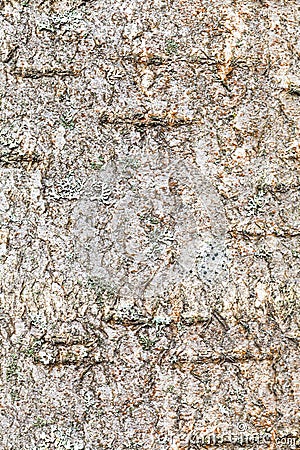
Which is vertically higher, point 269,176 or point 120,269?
Result: point 269,176

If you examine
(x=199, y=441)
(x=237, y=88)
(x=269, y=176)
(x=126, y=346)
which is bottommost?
(x=199, y=441)

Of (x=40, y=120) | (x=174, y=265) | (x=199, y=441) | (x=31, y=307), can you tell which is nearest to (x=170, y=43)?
(x=40, y=120)

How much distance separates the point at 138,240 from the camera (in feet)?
3.31

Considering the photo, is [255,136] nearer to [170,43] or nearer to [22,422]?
[170,43]

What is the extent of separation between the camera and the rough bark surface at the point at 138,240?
999 millimetres

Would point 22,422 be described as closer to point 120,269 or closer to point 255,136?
point 120,269

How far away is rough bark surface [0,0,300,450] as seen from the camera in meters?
1.00


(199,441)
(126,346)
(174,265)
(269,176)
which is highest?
(269,176)

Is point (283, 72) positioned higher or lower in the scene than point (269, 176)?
higher

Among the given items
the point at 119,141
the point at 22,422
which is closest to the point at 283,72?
the point at 119,141

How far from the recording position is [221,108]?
1022 mm

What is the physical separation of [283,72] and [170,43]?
0.18m

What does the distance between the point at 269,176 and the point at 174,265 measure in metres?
0.19

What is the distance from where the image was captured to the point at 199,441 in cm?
101
